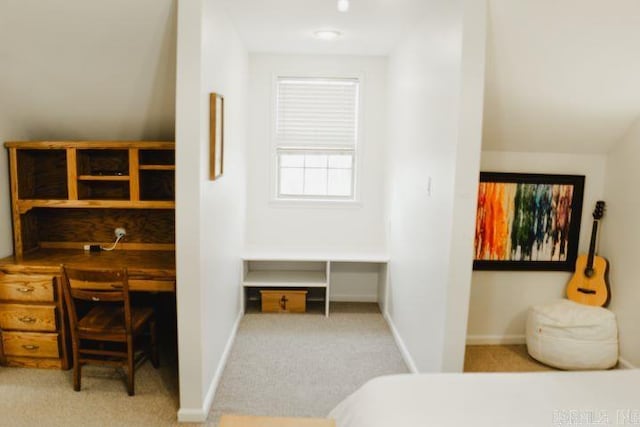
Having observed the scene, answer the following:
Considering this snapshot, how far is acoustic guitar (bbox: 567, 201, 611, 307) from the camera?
3301 millimetres

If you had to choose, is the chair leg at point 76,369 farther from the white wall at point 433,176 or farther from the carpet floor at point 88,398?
the white wall at point 433,176

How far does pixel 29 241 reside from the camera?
342 cm

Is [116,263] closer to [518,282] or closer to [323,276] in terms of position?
[323,276]

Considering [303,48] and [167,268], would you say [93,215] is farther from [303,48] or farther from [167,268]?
[303,48]

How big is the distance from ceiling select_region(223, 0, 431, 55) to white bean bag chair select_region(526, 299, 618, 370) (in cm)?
225

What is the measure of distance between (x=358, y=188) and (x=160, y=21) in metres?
2.45

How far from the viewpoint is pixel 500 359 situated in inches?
131

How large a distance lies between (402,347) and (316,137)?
208 cm

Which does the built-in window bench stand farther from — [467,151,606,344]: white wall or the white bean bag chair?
the white bean bag chair

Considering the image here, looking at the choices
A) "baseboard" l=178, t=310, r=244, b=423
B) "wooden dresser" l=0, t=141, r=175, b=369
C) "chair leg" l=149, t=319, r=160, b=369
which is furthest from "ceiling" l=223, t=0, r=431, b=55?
"baseboard" l=178, t=310, r=244, b=423

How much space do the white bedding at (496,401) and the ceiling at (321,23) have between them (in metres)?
2.24

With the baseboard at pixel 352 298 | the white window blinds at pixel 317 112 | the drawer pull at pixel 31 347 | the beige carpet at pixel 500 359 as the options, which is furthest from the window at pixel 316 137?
the drawer pull at pixel 31 347

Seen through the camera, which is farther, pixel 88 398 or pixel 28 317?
pixel 28 317

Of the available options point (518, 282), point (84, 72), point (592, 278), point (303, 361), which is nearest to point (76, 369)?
point (303, 361)
